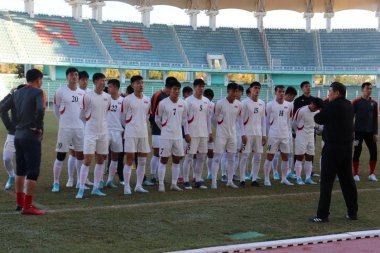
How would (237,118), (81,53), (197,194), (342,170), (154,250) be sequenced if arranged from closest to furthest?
1. (154,250)
2. (342,170)
3. (197,194)
4. (237,118)
5. (81,53)

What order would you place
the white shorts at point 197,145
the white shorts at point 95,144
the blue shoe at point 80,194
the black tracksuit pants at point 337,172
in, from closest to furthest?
the black tracksuit pants at point 337,172, the blue shoe at point 80,194, the white shorts at point 95,144, the white shorts at point 197,145

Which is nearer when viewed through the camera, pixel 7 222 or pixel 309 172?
pixel 7 222

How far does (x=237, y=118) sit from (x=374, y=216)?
376 centimetres

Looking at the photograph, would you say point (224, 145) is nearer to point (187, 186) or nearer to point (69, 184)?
point (187, 186)

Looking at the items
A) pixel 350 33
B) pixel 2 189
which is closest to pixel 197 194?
pixel 2 189

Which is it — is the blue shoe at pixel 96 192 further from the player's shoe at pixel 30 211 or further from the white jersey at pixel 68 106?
the player's shoe at pixel 30 211

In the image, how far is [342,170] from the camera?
746cm

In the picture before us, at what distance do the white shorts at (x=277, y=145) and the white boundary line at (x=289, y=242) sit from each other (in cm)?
420

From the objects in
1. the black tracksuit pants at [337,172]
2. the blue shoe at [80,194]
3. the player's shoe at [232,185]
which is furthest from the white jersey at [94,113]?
the black tracksuit pants at [337,172]

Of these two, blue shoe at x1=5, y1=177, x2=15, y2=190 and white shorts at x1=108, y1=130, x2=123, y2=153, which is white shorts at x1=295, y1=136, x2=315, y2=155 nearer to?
white shorts at x1=108, y1=130, x2=123, y2=153

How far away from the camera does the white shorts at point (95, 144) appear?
8.83m

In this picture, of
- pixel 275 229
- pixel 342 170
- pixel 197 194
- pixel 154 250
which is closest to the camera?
pixel 154 250

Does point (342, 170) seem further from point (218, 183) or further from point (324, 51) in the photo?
point (324, 51)

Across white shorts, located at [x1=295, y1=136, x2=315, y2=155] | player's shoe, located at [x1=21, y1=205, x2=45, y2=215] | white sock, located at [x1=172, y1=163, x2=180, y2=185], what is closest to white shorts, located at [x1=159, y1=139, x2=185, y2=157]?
white sock, located at [x1=172, y1=163, x2=180, y2=185]
